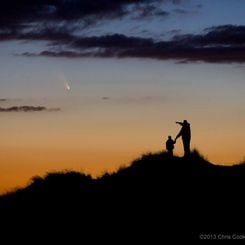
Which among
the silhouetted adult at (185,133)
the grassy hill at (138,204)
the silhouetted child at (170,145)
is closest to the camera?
the grassy hill at (138,204)

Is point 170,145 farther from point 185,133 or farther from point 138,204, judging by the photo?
point 138,204

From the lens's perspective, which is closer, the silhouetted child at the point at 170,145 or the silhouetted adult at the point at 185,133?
the silhouetted adult at the point at 185,133

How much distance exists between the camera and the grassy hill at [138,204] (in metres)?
32.5

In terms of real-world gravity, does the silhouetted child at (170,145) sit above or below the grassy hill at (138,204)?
above

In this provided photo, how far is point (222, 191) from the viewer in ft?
115

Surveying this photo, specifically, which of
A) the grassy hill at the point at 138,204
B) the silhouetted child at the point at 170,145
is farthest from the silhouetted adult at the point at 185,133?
the grassy hill at the point at 138,204

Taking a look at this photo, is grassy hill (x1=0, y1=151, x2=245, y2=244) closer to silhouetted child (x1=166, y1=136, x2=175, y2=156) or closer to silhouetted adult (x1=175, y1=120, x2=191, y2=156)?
silhouetted child (x1=166, y1=136, x2=175, y2=156)

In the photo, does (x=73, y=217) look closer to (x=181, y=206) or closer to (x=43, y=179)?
(x=181, y=206)

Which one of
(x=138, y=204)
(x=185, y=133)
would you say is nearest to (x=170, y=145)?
(x=185, y=133)

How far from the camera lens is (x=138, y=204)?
116ft

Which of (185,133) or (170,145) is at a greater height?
(185,133)

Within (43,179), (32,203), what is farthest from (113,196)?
(43,179)

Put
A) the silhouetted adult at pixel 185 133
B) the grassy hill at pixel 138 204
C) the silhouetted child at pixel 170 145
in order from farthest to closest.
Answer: the silhouetted child at pixel 170 145
the silhouetted adult at pixel 185 133
the grassy hill at pixel 138 204

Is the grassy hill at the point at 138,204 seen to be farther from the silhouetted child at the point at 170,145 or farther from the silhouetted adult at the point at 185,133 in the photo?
the silhouetted adult at the point at 185,133
